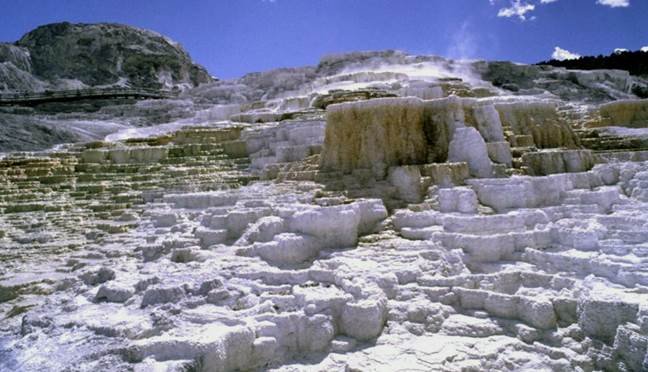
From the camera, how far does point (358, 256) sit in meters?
5.06

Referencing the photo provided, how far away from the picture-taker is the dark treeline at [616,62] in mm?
27456

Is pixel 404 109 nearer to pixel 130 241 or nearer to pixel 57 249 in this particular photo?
pixel 130 241

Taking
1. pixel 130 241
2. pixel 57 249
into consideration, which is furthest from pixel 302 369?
pixel 57 249

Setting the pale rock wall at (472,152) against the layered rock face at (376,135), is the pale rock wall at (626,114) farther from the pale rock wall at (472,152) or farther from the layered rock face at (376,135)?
the layered rock face at (376,135)

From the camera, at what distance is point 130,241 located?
6566mm

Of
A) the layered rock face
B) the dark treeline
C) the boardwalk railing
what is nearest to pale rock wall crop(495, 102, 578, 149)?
the layered rock face

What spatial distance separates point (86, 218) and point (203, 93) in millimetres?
17328

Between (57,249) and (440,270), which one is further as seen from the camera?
(57,249)

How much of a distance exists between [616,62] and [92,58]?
33481 mm

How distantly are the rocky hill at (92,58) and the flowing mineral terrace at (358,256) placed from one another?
21593mm

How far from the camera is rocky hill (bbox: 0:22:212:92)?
2808cm

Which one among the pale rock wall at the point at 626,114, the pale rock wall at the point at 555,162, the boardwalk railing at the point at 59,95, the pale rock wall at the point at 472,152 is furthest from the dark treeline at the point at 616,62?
the boardwalk railing at the point at 59,95

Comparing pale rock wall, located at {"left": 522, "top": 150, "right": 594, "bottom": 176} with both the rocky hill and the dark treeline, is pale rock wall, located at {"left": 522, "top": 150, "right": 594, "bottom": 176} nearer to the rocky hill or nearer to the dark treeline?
the dark treeline

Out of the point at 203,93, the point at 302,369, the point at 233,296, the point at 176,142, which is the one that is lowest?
the point at 302,369
